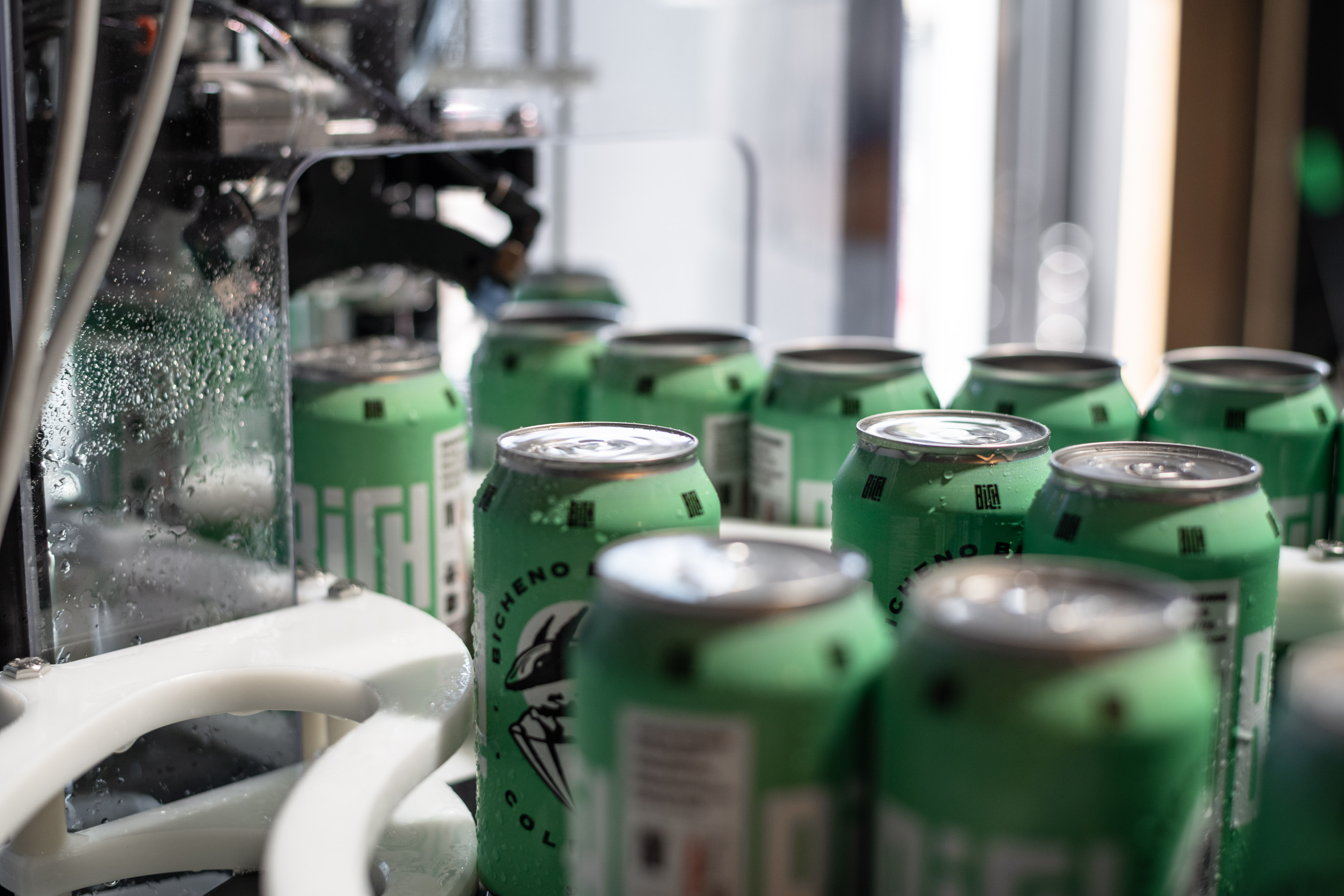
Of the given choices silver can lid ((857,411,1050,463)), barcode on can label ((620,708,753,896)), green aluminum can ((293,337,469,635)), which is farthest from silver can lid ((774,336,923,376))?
barcode on can label ((620,708,753,896))

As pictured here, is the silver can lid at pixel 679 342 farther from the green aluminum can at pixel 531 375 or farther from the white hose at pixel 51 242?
the white hose at pixel 51 242

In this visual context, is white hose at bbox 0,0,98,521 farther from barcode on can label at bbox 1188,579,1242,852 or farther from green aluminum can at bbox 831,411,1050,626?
barcode on can label at bbox 1188,579,1242,852

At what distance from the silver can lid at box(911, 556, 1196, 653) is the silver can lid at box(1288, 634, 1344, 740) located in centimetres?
5

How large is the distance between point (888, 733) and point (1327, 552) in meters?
0.73

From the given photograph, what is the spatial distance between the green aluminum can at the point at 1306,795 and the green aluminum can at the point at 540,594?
398 millimetres

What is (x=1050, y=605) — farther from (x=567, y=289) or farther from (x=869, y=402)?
(x=567, y=289)

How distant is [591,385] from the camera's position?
1470mm

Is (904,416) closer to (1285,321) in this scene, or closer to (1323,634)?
A: (1323,634)

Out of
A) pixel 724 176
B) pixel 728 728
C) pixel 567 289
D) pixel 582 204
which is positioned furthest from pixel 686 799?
pixel 724 176

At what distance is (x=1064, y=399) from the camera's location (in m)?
1.25

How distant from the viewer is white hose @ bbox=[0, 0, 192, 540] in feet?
2.54

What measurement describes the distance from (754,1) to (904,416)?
2103 mm

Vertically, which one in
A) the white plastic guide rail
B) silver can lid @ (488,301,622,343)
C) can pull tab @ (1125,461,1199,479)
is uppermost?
silver can lid @ (488,301,622,343)

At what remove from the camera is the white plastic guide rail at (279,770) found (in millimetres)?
819
